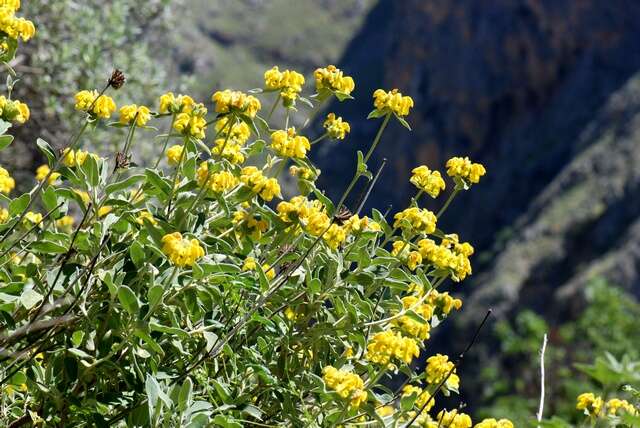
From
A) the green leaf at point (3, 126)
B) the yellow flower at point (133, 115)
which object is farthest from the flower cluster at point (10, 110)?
the yellow flower at point (133, 115)

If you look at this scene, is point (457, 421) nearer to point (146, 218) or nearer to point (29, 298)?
point (146, 218)

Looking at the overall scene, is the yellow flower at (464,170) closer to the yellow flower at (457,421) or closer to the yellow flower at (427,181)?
the yellow flower at (427,181)

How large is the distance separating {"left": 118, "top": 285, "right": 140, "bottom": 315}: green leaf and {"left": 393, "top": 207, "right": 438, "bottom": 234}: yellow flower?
0.81 metres

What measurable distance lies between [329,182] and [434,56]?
16.5 m

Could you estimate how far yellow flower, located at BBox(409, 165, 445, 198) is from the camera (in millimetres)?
2459

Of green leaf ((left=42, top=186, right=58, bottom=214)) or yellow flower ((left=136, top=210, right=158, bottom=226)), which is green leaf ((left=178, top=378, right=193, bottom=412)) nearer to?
yellow flower ((left=136, top=210, right=158, bottom=226))

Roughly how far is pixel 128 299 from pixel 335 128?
907 mm

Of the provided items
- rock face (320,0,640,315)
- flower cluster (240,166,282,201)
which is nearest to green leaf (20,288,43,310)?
flower cluster (240,166,282,201)

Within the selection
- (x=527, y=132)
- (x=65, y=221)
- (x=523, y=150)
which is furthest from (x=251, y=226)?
(x=527, y=132)

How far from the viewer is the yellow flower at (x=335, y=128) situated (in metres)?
2.44

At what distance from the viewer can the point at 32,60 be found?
5598 mm

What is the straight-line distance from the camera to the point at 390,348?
2041mm

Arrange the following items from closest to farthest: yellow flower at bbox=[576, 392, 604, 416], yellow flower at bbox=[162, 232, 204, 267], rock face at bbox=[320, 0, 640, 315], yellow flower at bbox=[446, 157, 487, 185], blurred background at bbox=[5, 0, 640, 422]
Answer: yellow flower at bbox=[162, 232, 204, 267]
yellow flower at bbox=[576, 392, 604, 416]
yellow flower at bbox=[446, 157, 487, 185]
blurred background at bbox=[5, 0, 640, 422]
rock face at bbox=[320, 0, 640, 315]

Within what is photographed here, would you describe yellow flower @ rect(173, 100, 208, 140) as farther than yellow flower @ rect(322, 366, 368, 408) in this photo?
Yes
